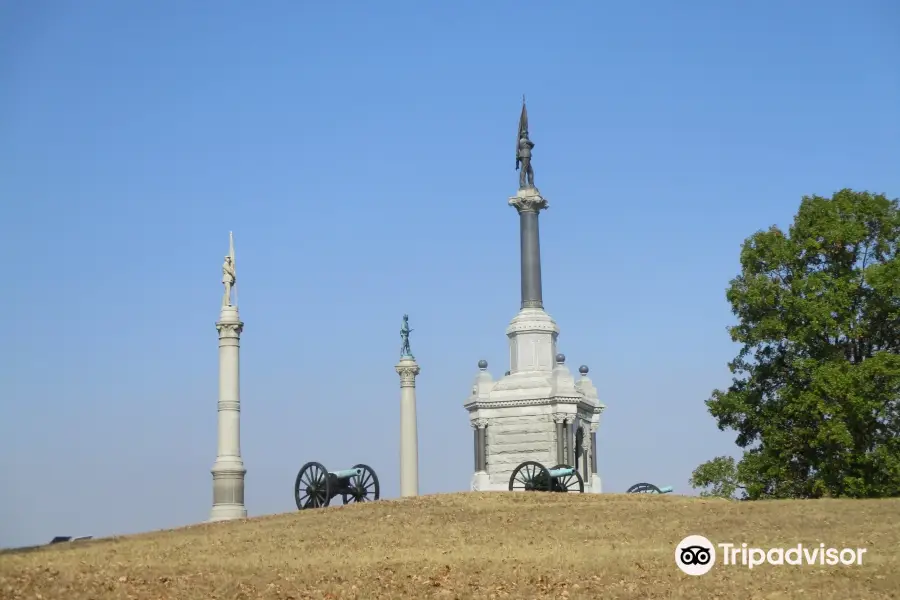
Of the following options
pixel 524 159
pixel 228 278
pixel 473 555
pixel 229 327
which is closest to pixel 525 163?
pixel 524 159

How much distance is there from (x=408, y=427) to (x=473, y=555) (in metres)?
24.4

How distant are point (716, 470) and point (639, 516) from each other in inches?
483

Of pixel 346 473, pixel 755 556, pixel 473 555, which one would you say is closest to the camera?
pixel 755 556

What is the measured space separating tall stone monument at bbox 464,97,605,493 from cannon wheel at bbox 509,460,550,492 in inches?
73.4

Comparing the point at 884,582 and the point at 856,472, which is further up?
the point at 856,472

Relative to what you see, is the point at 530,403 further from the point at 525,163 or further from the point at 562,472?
the point at 525,163

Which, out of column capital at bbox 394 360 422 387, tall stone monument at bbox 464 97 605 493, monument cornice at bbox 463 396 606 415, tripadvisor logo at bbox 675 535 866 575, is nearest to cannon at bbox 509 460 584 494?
tall stone monument at bbox 464 97 605 493

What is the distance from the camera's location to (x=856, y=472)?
41531 millimetres

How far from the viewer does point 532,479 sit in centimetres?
4269

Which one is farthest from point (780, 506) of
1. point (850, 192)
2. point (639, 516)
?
point (850, 192)

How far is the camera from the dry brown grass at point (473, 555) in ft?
76.1

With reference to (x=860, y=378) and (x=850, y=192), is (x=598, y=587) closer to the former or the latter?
(x=860, y=378)

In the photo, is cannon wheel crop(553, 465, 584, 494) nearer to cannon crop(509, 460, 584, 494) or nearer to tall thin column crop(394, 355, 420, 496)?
cannon crop(509, 460, 584, 494)

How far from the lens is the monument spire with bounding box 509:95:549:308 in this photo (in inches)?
1949
